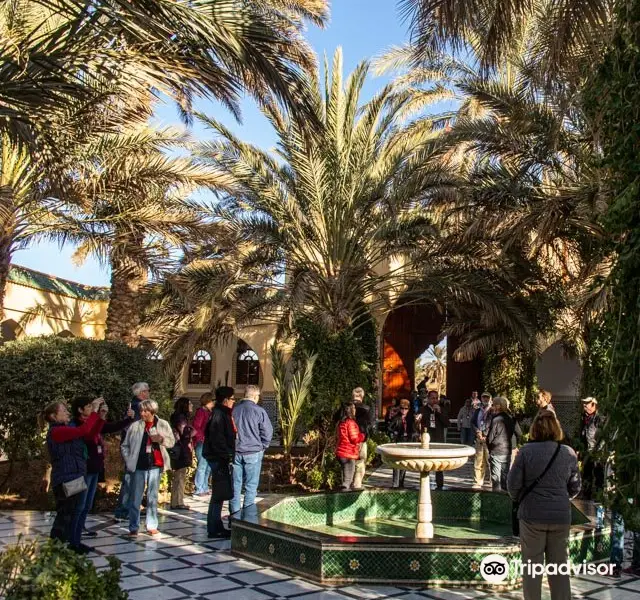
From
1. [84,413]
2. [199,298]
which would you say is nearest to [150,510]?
[84,413]

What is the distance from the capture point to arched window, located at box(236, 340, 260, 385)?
2408 centimetres

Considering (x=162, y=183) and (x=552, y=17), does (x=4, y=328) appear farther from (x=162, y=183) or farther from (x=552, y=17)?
(x=552, y=17)

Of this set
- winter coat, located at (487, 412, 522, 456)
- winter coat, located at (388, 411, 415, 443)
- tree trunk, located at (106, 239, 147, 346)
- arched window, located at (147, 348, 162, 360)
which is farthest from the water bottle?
tree trunk, located at (106, 239, 147, 346)

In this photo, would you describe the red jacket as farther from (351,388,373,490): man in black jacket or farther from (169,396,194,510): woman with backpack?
(169,396,194,510): woman with backpack

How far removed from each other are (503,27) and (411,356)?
17.7 m

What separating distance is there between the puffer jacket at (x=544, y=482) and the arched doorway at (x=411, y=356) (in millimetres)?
18679

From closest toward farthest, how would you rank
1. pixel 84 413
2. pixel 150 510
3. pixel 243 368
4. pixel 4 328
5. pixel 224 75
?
pixel 224 75
pixel 84 413
pixel 150 510
pixel 4 328
pixel 243 368

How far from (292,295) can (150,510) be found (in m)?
5.03

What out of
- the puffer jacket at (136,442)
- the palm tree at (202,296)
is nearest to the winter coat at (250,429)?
the puffer jacket at (136,442)

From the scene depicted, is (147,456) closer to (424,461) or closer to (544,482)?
(424,461)

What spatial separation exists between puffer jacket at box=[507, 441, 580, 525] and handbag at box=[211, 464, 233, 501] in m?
3.67

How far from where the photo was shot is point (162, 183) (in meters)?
11.6

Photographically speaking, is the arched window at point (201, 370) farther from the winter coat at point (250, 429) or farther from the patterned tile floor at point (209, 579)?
the winter coat at point (250, 429)

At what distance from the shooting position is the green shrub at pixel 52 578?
12.2 ft
